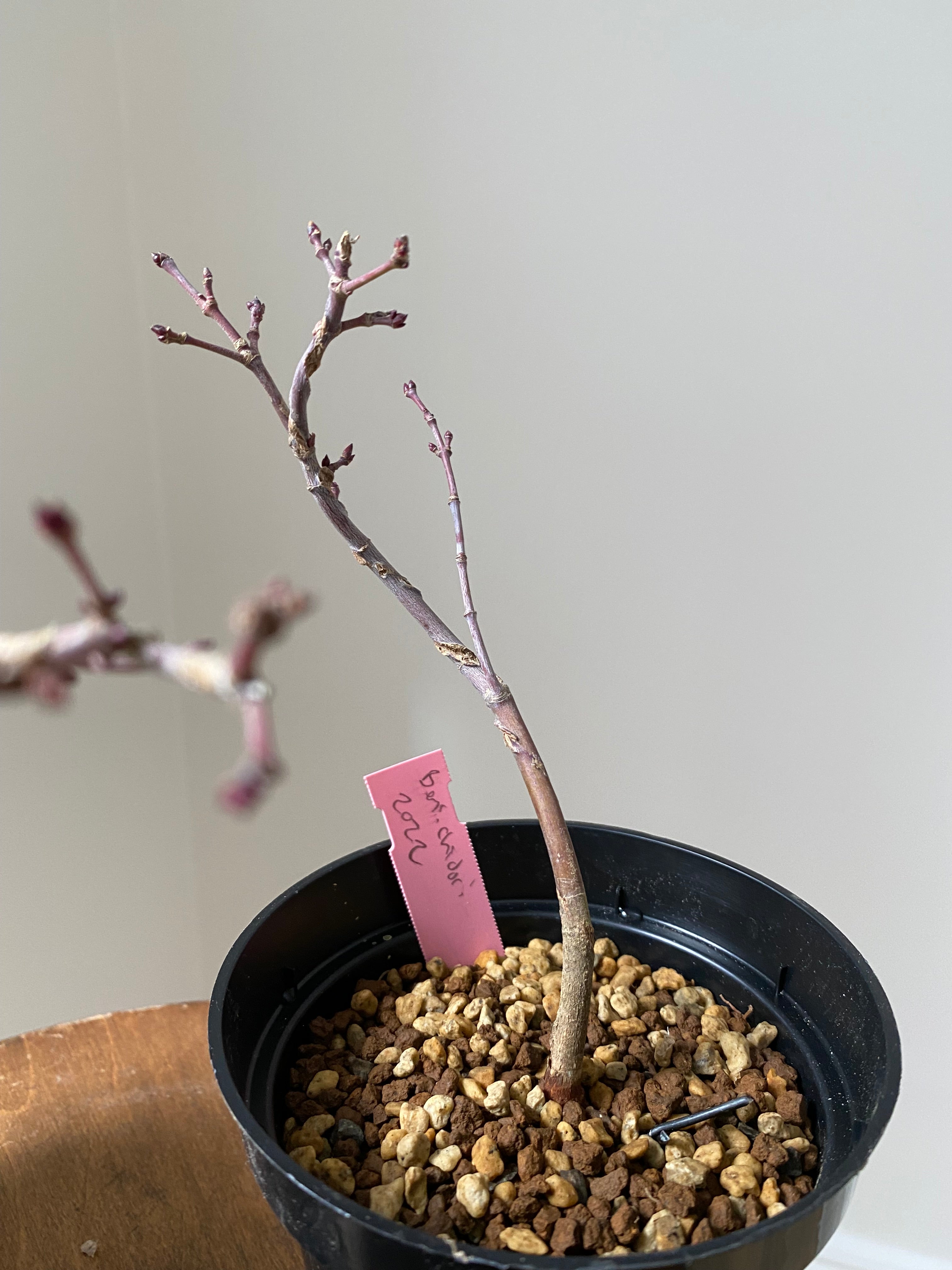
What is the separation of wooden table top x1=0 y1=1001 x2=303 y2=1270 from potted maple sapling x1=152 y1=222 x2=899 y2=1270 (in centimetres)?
16

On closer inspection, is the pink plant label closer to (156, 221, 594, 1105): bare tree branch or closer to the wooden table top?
(156, 221, 594, 1105): bare tree branch

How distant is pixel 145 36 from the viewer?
1052mm

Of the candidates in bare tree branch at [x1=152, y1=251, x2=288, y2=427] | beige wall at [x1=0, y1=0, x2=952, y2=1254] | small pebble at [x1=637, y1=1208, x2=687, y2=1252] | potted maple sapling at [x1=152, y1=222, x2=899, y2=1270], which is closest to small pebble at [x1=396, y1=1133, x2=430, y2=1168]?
potted maple sapling at [x1=152, y1=222, x2=899, y2=1270]

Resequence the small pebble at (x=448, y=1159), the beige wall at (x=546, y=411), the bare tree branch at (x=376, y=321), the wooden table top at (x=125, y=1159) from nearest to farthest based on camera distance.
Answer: the bare tree branch at (x=376, y=321) < the small pebble at (x=448, y=1159) < the wooden table top at (x=125, y=1159) < the beige wall at (x=546, y=411)

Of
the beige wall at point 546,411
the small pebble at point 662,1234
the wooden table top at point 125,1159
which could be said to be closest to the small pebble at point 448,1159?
the small pebble at point 662,1234

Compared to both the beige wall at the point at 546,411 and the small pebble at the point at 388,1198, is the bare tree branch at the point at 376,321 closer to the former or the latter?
the small pebble at the point at 388,1198

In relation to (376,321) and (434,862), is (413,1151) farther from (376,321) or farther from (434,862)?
(376,321)

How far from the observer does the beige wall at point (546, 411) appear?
34.2 inches

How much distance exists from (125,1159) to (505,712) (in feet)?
1.56

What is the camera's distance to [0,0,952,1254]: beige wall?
2.85 ft

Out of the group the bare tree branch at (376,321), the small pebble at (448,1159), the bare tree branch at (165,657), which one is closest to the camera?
the bare tree branch at (165,657)

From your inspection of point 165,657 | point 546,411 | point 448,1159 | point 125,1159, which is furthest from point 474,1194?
point 546,411

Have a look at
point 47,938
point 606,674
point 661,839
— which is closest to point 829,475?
point 606,674

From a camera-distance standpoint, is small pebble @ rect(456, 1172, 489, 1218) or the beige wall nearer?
small pebble @ rect(456, 1172, 489, 1218)
